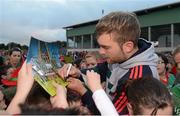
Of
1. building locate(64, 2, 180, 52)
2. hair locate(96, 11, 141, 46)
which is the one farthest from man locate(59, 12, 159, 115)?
building locate(64, 2, 180, 52)

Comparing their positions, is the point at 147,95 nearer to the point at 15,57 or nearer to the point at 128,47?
the point at 128,47

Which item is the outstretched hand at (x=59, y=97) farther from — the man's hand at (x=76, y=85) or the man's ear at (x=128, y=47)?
the man's ear at (x=128, y=47)

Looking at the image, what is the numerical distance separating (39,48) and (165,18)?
32813 mm

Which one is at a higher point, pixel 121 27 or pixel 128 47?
pixel 121 27

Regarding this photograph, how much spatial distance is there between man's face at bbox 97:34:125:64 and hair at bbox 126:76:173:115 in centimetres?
27

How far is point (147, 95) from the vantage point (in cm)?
189

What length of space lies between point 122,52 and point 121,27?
0.44 ft

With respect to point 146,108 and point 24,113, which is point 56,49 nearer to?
point 146,108

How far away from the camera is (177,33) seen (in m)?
33.0

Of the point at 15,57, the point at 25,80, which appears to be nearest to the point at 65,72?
the point at 25,80

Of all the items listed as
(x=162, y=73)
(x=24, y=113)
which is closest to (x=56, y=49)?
(x=24, y=113)

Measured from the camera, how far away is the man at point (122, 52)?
2.15 metres

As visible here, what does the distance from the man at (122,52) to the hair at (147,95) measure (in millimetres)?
173

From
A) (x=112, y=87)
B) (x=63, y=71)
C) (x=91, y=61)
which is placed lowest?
(x=91, y=61)
